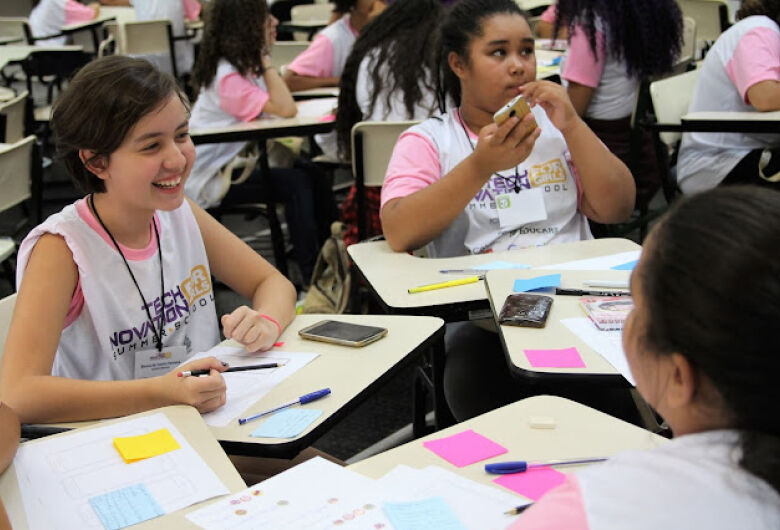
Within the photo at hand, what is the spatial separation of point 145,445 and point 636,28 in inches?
120

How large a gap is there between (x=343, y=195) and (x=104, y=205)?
372 cm

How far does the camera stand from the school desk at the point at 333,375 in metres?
1.43

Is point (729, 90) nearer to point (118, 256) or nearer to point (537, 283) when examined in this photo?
point (537, 283)

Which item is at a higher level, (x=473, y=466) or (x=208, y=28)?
(x=208, y=28)

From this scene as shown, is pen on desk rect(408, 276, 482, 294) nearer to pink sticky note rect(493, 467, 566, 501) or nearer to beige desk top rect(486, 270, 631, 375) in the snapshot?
beige desk top rect(486, 270, 631, 375)

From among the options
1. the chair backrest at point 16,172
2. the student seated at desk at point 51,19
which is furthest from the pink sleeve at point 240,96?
Result: the student seated at desk at point 51,19

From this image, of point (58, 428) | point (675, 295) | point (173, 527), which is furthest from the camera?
point (58, 428)

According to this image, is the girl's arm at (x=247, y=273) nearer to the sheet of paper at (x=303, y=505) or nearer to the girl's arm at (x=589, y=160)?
the sheet of paper at (x=303, y=505)

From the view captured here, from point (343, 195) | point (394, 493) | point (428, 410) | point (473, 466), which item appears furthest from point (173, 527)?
point (343, 195)

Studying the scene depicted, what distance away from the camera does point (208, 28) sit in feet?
13.1

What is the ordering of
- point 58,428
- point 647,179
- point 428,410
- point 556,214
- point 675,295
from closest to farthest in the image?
1. point 675,295
2. point 58,428
3. point 556,214
4. point 428,410
5. point 647,179

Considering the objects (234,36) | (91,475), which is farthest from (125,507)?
(234,36)

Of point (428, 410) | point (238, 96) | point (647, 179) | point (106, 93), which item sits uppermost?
point (106, 93)

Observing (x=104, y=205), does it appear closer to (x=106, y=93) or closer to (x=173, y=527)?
(x=106, y=93)
